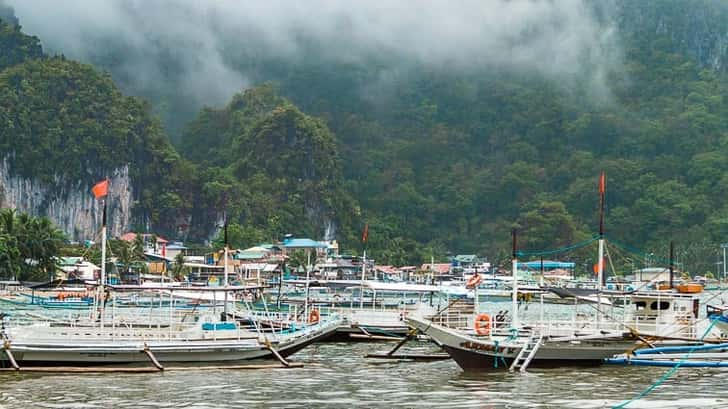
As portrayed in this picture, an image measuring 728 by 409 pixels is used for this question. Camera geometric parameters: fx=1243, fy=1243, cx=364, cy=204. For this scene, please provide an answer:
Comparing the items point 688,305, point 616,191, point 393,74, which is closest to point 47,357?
point 688,305

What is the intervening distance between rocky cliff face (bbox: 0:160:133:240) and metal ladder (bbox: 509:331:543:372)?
9241cm

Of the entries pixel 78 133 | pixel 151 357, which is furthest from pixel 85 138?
pixel 151 357

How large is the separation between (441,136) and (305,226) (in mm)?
32851

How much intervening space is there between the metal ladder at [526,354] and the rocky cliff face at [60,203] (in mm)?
92411

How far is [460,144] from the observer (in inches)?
6378

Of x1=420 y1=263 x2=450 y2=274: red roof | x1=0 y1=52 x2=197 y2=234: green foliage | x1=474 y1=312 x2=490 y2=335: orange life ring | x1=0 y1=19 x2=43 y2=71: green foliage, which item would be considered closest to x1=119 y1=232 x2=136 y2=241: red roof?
x1=0 y1=52 x2=197 y2=234: green foliage

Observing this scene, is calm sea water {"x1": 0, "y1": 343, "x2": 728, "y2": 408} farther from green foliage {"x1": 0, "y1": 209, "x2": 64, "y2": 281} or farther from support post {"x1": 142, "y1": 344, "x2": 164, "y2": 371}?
green foliage {"x1": 0, "y1": 209, "x2": 64, "y2": 281}

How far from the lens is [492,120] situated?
163000mm

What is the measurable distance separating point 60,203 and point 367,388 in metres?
96.8

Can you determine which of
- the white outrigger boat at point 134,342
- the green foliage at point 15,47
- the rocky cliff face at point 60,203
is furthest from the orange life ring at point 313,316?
the green foliage at point 15,47

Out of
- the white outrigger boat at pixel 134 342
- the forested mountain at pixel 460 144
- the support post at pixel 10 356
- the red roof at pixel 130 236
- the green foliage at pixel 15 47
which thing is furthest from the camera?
the green foliage at pixel 15 47

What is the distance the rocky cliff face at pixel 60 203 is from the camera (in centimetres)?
11881

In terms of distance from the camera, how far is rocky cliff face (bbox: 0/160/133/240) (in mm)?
118812

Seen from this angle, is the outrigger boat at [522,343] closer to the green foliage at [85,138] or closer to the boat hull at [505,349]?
the boat hull at [505,349]
